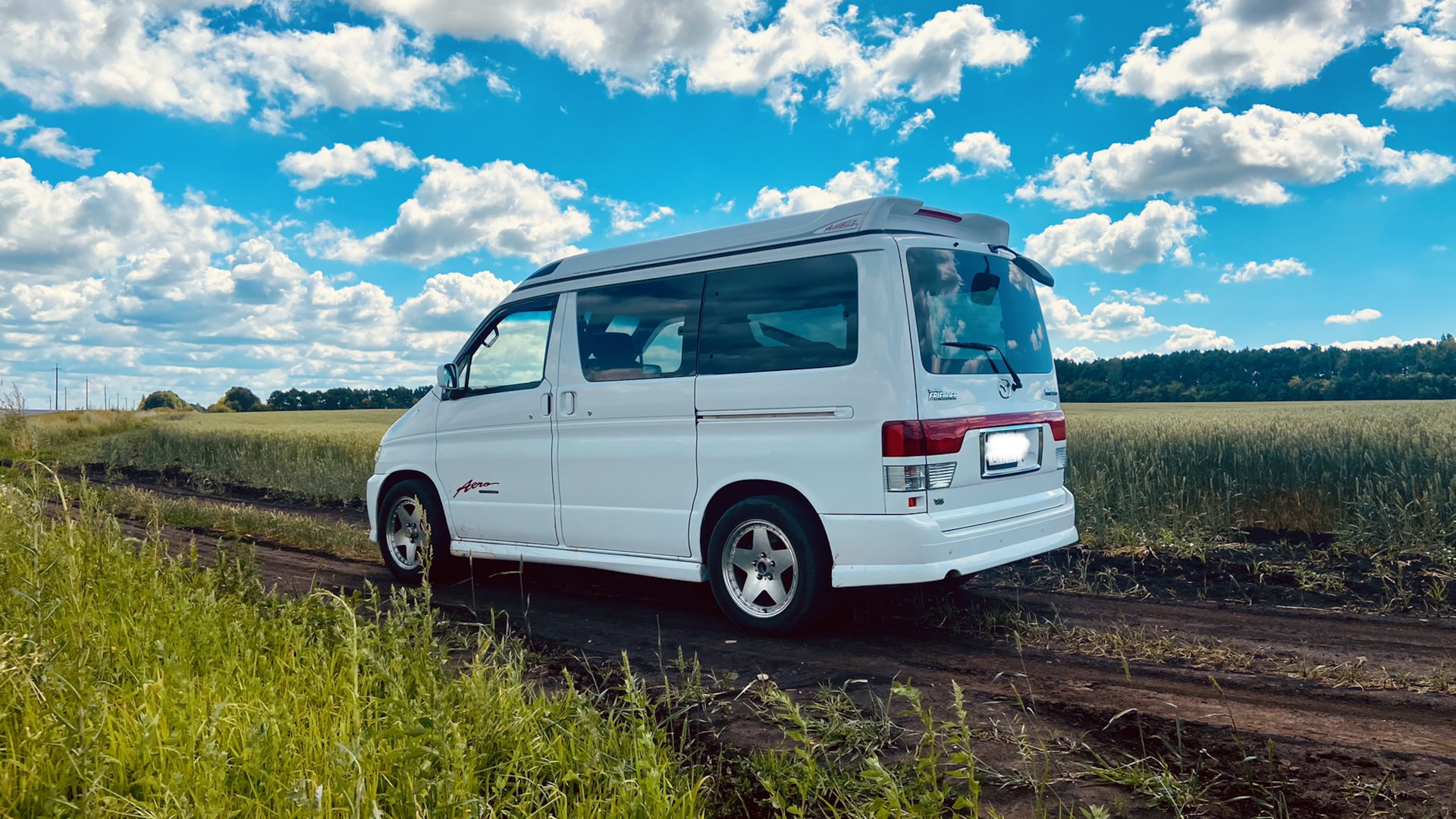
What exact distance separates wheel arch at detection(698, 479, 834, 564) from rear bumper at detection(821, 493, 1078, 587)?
10 cm

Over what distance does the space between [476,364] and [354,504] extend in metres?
7.27

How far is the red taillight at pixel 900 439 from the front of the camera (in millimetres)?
4531

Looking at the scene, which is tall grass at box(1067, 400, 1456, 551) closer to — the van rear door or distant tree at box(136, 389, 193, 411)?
the van rear door

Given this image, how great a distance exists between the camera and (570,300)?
20.2 feet

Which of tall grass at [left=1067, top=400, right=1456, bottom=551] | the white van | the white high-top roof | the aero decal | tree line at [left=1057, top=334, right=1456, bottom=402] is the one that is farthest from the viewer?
tree line at [left=1057, top=334, right=1456, bottom=402]

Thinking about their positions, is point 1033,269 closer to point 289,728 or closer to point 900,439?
point 900,439

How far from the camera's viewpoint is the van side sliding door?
5.37 metres

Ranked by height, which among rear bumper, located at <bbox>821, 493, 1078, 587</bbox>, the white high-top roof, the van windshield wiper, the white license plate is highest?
the white high-top roof

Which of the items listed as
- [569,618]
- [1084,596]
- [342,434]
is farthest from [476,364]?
[342,434]

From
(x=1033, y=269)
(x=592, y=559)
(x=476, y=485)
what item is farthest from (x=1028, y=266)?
(x=476, y=485)

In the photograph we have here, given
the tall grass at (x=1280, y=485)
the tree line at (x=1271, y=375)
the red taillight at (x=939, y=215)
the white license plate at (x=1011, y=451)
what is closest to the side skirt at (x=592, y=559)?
the white license plate at (x=1011, y=451)

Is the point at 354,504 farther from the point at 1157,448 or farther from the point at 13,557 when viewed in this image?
the point at 1157,448

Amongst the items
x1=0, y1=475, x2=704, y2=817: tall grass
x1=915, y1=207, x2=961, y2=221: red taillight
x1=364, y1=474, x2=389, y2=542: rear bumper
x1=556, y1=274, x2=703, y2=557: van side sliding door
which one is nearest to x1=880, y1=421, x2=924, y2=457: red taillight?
x1=556, y1=274, x2=703, y2=557: van side sliding door

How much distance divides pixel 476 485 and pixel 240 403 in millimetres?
60757
